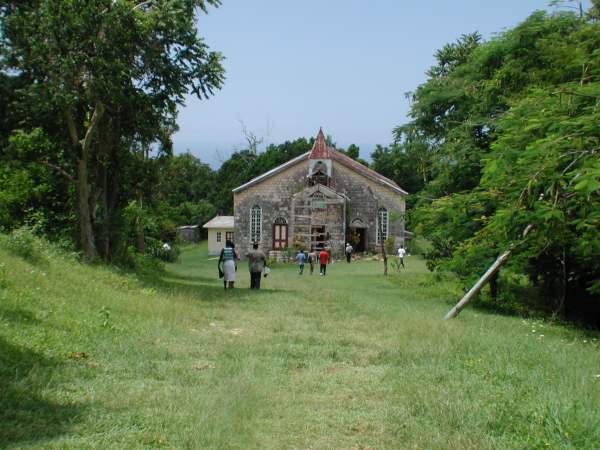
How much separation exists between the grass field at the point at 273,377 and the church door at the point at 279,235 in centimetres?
3636

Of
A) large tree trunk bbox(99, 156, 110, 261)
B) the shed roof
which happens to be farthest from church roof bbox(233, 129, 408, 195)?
large tree trunk bbox(99, 156, 110, 261)

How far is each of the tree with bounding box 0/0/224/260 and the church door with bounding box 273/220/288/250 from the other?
28057 millimetres

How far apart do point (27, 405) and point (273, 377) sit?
118 inches

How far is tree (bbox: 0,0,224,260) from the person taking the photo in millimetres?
19234

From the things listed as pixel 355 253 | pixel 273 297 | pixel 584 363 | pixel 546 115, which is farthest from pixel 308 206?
pixel 584 363

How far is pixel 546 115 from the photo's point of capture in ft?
45.8

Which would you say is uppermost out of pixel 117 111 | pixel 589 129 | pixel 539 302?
pixel 117 111

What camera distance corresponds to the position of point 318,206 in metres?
49.8

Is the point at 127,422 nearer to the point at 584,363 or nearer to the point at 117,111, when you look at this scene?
the point at 584,363

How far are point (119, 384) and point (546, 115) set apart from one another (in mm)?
10351

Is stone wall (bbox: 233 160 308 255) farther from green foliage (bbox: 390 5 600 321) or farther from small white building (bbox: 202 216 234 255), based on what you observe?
green foliage (bbox: 390 5 600 321)

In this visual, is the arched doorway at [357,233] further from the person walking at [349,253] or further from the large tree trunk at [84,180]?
the large tree trunk at [84,180]

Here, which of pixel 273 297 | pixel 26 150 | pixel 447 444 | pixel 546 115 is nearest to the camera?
pixel 447 444

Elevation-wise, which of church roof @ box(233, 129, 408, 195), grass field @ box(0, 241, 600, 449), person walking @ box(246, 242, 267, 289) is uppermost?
church roof @ box(233, 129, 408, 195)
